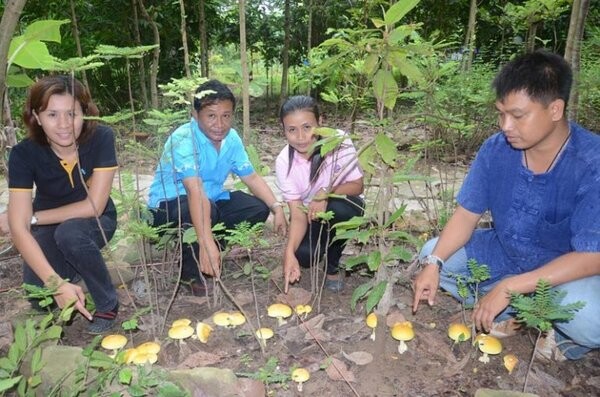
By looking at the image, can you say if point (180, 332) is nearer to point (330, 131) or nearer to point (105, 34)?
point (330, 131)

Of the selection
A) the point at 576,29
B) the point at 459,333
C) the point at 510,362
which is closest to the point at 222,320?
the point at 459,333

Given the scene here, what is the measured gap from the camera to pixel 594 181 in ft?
6.81

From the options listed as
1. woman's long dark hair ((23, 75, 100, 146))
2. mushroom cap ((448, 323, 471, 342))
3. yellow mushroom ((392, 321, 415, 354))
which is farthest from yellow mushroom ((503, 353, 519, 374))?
woman's long dark hair ((23, 75, 100, 146))

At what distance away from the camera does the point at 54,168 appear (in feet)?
8.66

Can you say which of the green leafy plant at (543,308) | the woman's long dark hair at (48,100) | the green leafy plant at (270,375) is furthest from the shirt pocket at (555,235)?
the woman's long dark hair at (48,100)

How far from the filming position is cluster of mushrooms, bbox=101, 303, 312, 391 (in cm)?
210

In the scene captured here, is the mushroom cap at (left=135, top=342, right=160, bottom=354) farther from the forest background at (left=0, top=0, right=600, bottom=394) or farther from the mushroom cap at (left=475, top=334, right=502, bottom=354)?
the mushroom cap at (left=475, top=334, right=502, bottom=354)

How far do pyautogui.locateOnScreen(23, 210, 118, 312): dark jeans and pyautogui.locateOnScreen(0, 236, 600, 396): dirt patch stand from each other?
0.24m

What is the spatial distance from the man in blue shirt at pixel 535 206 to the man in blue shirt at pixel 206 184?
1126 mm

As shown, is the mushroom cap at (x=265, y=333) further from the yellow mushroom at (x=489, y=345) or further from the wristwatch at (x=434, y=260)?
the yellow mushroom at (x=489, y=345)

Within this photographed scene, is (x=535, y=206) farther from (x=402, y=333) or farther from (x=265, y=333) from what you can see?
(x=265, y=333)

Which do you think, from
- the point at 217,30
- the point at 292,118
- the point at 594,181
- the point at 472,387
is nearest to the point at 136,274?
the point at 292,118

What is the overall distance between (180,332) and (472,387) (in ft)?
4.38

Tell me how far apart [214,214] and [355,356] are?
119 cm
